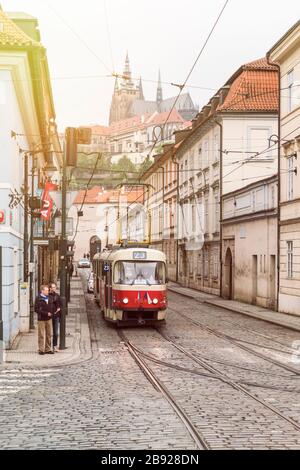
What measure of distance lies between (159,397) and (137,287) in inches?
468

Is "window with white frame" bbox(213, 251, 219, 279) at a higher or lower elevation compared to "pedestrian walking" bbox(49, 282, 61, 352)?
higher

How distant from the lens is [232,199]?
3931 cm

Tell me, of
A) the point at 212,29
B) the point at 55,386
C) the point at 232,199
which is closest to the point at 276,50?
the point at 232,199

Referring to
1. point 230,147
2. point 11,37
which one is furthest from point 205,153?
point 11,37

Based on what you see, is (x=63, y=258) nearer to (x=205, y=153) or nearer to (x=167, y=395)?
(x=167, y=395)

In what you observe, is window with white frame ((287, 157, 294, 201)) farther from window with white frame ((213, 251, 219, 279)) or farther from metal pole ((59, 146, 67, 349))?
window with white frame ((213, 251, 219, 279))

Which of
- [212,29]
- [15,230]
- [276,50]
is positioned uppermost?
[276,50]

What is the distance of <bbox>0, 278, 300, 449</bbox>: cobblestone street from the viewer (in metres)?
9.17

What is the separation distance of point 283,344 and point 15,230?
8049 mm

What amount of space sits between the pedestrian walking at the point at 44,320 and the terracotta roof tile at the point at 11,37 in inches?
234

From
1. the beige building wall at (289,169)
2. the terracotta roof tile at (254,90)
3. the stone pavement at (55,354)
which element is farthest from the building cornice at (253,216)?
the stone pavement at (55,354)

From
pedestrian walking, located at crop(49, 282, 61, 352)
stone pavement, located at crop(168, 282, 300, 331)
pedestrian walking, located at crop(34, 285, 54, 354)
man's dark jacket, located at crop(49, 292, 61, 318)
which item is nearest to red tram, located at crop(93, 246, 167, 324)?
stone pavement, located at crop(168, 282, 300, 331)

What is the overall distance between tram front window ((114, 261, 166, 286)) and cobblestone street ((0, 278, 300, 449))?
123 inches
